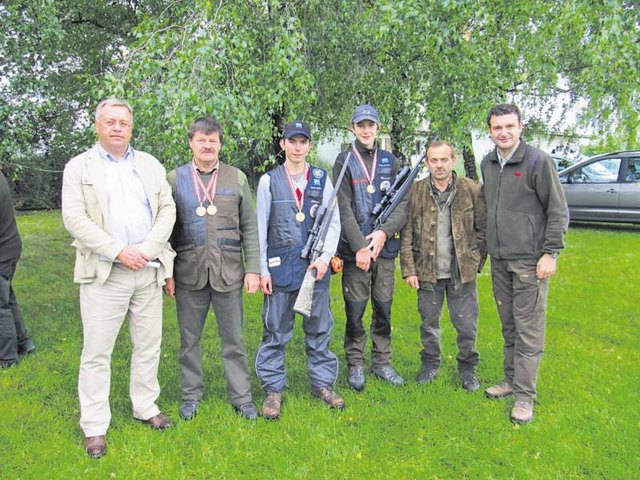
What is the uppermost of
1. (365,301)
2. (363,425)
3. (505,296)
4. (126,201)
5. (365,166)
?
(365,166)

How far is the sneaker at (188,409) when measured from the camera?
3984 mm

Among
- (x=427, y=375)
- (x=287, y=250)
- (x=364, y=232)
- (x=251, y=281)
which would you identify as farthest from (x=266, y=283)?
(x=427, y=375)

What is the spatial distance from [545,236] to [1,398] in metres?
4.40

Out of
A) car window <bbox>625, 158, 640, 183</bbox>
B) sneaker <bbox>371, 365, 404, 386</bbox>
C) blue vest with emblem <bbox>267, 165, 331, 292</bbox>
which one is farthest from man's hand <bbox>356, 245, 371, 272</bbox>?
car window <bbox>625, 158, 640, 183</bbox>

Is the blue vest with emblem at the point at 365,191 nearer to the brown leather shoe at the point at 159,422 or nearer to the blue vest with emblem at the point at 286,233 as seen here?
the blue vest with emblem at the point at 286,233

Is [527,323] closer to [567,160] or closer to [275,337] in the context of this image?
[275,337]

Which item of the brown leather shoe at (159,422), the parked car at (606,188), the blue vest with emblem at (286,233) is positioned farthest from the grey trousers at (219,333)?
the parked car at (606,188)

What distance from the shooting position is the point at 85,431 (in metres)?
3.60

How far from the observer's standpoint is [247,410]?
402 centimetres

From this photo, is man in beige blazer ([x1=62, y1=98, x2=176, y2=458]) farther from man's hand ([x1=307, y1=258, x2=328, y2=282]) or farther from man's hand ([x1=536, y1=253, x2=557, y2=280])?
man's hand ([x1=536, y1=253, x2=557, y2=280])

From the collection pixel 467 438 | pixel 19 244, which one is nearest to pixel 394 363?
pixel 467 438

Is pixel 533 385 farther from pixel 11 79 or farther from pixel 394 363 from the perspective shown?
pixel 11 79

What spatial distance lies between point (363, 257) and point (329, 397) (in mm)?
1122

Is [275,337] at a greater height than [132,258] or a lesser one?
lesser
